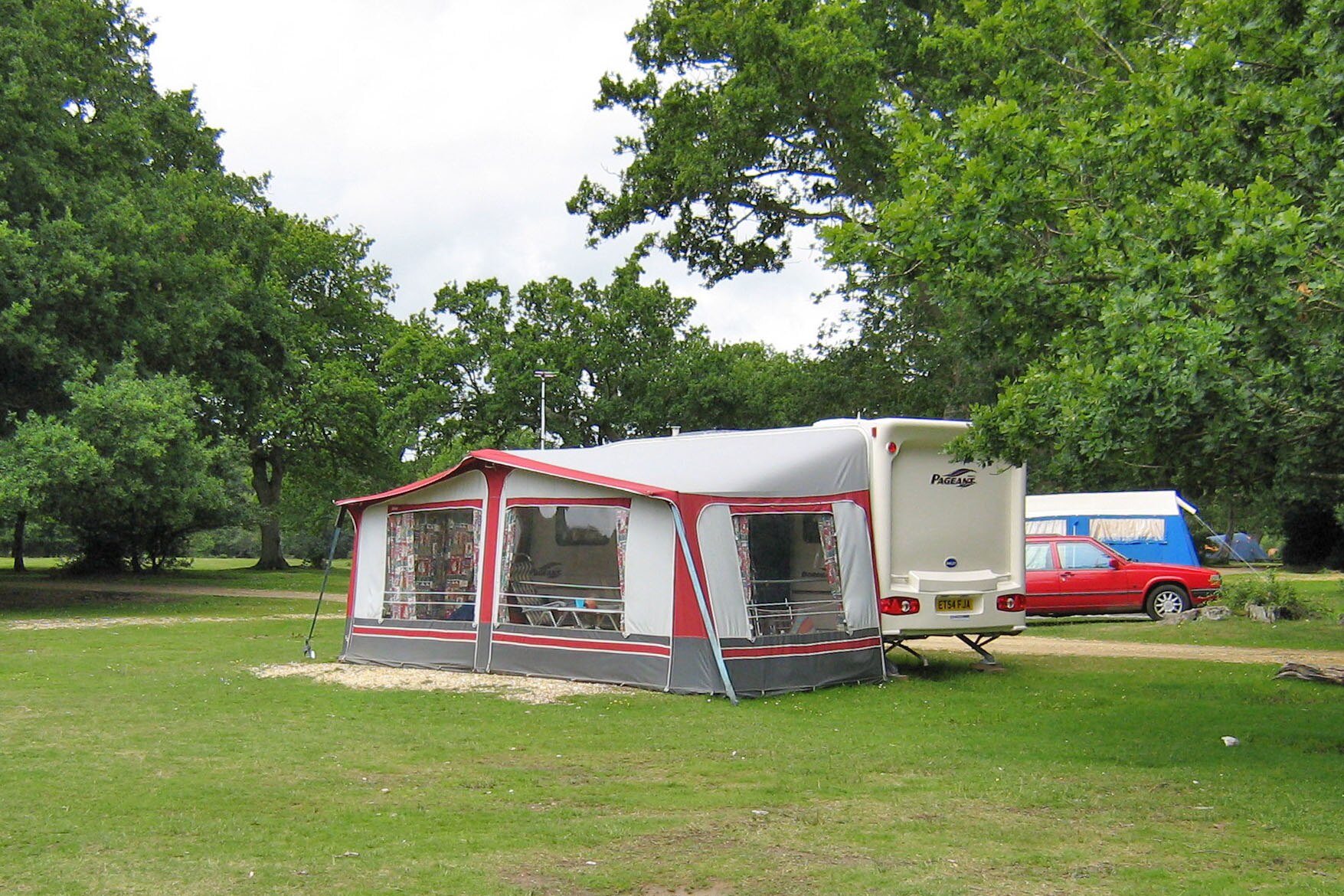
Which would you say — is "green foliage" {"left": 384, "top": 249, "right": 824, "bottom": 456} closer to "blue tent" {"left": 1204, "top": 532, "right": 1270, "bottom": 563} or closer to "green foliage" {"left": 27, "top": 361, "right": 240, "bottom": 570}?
"green foliage" {"left": 27, "top": 361, "right": 240, "bottom": 570}

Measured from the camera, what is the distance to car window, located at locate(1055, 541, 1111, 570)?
2148 cm

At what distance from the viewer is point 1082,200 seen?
966 centimetres

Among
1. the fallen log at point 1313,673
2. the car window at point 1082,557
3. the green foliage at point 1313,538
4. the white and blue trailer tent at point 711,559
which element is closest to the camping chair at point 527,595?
the white and blue trailer tent at point 711,559

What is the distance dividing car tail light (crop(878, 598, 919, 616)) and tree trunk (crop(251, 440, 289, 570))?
29.6 metres

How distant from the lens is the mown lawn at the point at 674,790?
239 inches

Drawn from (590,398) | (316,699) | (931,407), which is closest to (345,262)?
(590,398)

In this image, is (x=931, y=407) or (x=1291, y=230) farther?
(x=931, y=407)

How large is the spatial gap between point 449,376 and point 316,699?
27.0 meters

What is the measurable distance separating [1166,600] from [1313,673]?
8.47 metres

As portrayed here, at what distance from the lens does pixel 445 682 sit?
13.0 metres

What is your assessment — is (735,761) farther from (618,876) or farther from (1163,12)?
(1163,12)

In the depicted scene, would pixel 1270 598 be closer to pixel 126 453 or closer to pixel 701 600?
pixel 701 600

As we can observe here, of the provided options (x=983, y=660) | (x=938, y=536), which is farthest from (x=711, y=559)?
(x=983, y=660)

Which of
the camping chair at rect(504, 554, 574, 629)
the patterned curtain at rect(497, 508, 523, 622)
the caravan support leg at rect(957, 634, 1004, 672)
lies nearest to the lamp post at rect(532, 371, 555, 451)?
the patterned curtain at rect(497, 508, 523, 622)
